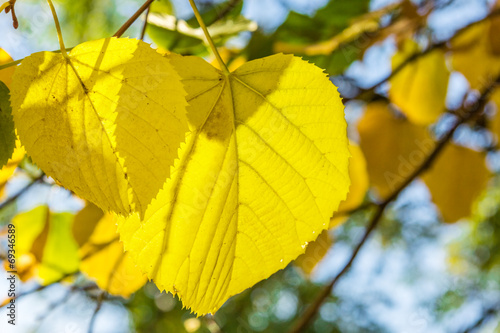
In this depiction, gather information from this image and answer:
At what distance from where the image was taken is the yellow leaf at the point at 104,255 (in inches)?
31.8

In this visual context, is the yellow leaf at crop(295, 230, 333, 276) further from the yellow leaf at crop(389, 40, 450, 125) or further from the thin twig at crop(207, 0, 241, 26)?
the thin twig at crop(207, 0, 241, 26)

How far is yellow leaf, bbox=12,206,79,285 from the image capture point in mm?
936

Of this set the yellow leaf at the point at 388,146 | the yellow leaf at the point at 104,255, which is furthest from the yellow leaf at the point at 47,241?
the yellow leaf at the point at 388,146

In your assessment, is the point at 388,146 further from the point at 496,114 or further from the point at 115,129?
the point at 115,129

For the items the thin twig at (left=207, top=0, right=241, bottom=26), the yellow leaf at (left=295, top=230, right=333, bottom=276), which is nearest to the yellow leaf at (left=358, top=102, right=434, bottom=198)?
the yellow leaf at (left=295, top=230, right=333, bottom=276)

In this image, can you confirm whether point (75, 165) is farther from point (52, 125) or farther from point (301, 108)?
point (301, 108)

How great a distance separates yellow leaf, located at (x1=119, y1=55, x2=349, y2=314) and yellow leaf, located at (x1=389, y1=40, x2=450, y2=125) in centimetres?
75

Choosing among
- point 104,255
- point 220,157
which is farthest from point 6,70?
point 104,255

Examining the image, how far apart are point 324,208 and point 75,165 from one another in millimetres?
202

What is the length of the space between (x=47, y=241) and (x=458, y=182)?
3.16 feet

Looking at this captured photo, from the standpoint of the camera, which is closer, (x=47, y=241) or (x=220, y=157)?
(x=220, y=157)

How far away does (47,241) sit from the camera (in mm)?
969

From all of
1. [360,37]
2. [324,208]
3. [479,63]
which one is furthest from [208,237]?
[479,63]

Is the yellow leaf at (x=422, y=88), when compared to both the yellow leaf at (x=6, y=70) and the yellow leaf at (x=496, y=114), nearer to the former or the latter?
the yellow leaf at (x=496, y=114)
